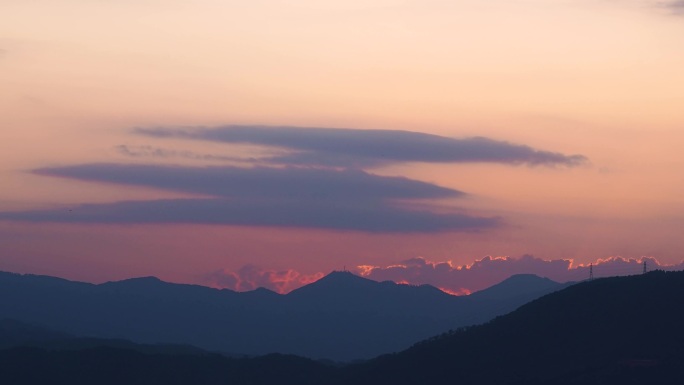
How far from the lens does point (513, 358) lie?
115m

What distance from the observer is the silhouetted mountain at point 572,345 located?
105956 millimetres

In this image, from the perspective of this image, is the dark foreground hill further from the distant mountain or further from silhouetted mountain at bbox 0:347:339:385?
the distant mountain

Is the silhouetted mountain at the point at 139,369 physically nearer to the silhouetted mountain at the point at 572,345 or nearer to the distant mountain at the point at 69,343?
the silhouetted mountain at the point at 572,345

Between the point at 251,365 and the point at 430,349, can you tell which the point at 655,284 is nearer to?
the point at 430,349

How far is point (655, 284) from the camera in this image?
4806 inches

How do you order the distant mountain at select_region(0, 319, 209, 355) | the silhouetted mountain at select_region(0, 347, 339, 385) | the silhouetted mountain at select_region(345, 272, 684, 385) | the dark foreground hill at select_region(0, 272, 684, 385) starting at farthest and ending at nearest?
the distant mountain at select_region(0, 319, 209, 355)
the silhouetted mountain at select_region(0, 347, 339, 385)
the dark foreground hill at select_region(0, 272, 684, 385)
the silhouetted mountain at select_region(345, 272, 684, 385)

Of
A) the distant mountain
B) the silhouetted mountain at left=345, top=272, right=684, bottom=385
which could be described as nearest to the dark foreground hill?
the silhouetted mountain at left=345, top=272, right=684, bottom=385

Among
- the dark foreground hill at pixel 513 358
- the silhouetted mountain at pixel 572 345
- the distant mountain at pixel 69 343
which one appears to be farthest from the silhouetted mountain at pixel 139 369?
the distant mountain at pixel 69 343

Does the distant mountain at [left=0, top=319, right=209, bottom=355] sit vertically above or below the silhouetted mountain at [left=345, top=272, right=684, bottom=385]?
below

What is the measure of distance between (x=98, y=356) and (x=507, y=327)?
149 feet

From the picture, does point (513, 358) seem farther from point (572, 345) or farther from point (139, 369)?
point (139, 369)

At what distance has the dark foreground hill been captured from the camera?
Answer: 354ft

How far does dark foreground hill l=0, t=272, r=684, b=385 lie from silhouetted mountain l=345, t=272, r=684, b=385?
105 mm

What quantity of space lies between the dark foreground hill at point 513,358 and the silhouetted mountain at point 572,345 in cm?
10
